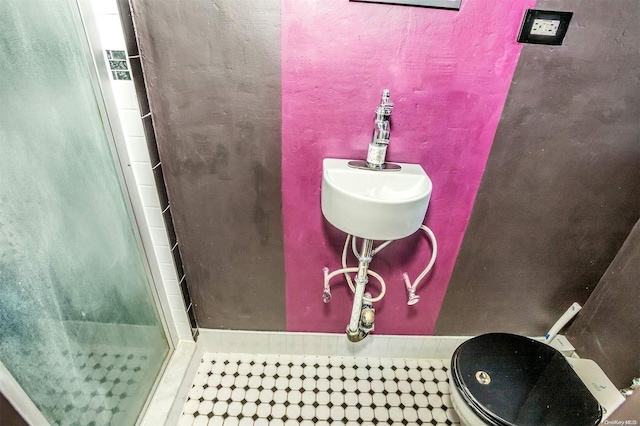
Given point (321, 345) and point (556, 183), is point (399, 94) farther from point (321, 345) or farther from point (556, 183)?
point (321, 345)

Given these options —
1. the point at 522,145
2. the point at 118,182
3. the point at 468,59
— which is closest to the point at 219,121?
the point at 118,182

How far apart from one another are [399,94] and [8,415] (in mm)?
1181

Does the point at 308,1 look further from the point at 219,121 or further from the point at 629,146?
the point at 629,146

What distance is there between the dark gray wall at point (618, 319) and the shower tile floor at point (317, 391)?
0.63 meters

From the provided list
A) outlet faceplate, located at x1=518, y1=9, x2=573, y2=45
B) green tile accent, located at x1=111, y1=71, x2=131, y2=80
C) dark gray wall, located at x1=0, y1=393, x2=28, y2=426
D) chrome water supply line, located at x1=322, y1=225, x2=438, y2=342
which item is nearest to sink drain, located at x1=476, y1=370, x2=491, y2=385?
chrome water supply line, located at x1=322, y1=225, x2=438, y2=342

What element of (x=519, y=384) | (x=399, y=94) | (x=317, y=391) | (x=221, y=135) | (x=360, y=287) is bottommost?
(x=317, y=391)

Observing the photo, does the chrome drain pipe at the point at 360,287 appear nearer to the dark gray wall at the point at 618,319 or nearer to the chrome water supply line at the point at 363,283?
the chrome water supply line at the point at 363,283

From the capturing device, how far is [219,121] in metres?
1.04

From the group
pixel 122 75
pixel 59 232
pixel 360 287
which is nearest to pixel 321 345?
pixel 360 287

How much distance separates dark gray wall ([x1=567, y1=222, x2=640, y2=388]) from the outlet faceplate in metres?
0.81

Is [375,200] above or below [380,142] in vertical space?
below

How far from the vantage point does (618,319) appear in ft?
4.11

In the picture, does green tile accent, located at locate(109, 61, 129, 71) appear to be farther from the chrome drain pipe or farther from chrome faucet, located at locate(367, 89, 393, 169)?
the chrome drain pipe

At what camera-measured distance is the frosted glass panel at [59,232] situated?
68cm
